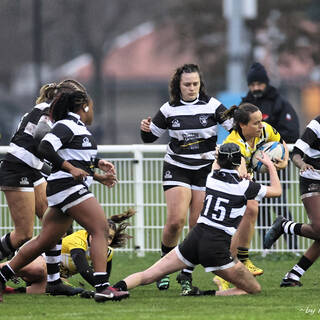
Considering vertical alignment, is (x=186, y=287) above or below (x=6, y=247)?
below

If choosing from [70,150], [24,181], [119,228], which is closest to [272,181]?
[70,150]

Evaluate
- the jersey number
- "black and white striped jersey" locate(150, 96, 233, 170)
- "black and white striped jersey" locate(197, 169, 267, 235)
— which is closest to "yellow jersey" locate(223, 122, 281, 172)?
"black and white striped jersey" locate(150, 96, 233, 170)

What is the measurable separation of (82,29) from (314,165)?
4747cm

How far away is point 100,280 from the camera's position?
9344mm

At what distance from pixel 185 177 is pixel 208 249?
1332mm

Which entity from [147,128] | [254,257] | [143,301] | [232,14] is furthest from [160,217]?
[232,14]

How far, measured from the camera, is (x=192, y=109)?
10758mm

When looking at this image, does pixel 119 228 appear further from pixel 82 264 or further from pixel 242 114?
pixel 242 114

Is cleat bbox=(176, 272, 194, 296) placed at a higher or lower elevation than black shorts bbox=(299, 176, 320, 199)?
lower

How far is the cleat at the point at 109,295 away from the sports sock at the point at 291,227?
2.19 meters

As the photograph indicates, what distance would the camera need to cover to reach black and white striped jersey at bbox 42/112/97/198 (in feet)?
30.7

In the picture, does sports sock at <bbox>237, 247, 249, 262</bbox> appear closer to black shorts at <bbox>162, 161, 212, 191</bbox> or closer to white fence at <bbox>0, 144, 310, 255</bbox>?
black shorts at <bbox>162, 161, 212, 191</bbox>

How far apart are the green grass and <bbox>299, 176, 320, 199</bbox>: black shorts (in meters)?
0.87

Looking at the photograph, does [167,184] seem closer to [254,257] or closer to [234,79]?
[254,257]
